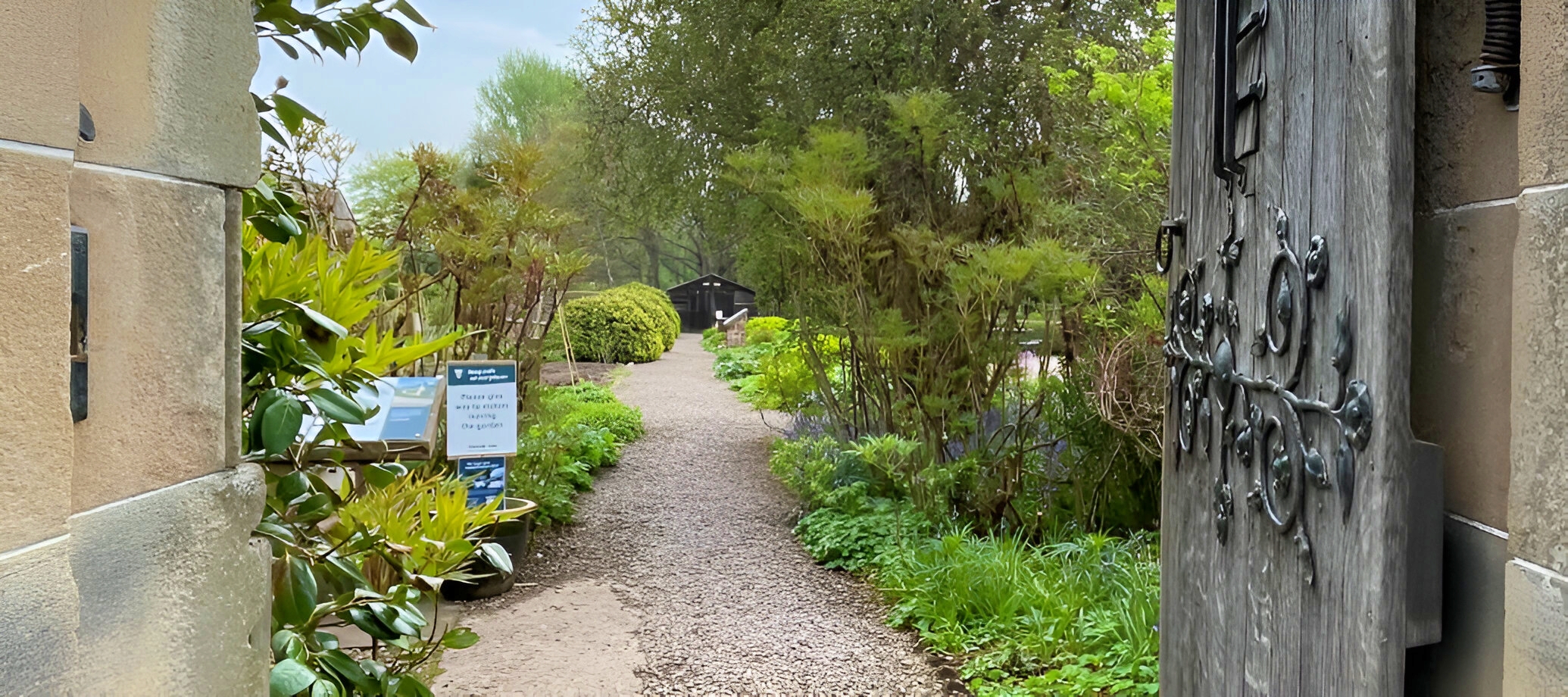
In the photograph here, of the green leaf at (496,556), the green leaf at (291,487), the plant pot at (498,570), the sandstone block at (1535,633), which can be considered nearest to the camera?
the sandstone block at (1535,633)

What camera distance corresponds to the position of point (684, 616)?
4.75 metres

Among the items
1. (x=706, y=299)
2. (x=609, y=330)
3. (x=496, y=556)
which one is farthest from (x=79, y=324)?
(x=706, y=299)

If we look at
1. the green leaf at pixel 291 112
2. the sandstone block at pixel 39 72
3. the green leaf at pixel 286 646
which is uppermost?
the green leaf at pixel 291 112

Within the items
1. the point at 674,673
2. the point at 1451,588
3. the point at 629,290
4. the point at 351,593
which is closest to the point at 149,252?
the point at 351,593

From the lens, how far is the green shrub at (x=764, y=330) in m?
15.2

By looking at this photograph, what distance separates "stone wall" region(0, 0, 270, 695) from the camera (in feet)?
3.18

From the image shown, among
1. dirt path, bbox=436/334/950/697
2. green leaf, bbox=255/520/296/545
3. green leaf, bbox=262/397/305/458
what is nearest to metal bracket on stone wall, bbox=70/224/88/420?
green leaf, bbox=262/397/305/458

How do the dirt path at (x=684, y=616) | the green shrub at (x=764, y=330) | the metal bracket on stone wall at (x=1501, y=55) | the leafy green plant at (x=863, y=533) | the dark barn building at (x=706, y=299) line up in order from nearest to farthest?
the metal bracket on stone wall at (x=1501, y=55)
the dirt path at (x=684, y=616)
the leafy green plant at (x=863, y=533)
the green shrub at (x=764, y=330)
the dark barn building at (x=706, y=299)

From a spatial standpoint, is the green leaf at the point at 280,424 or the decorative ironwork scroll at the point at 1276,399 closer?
the decorative ironwork scroll at the point at 1276,399

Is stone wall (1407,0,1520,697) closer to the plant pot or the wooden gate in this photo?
A: the wooden gate

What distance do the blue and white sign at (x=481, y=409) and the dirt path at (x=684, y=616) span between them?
817 mm

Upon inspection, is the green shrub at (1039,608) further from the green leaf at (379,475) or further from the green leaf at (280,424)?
the green leaf at (280,424)

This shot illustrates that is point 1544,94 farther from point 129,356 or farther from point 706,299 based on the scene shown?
point 706,299

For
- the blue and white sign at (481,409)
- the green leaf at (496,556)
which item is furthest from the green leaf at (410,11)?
the blue and white sign at (481,409)
